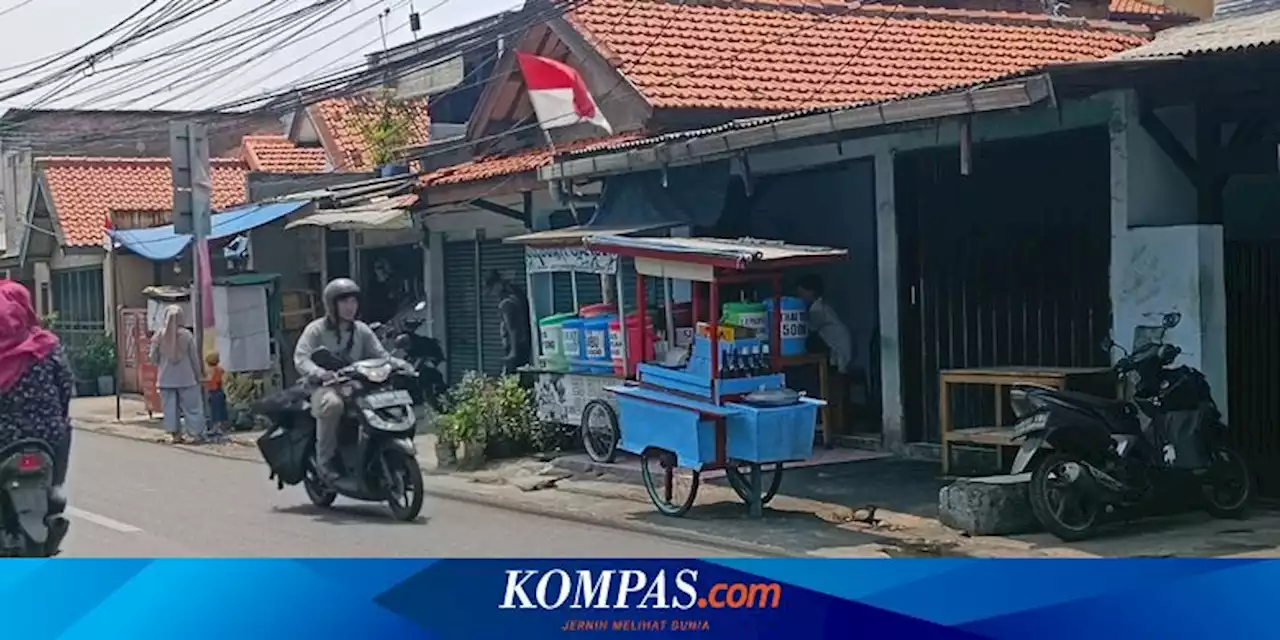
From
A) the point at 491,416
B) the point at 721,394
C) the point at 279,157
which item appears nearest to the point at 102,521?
the point at 279,157

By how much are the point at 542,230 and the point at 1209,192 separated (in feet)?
12.0

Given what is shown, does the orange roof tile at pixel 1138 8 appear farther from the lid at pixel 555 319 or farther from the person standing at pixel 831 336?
the lid at pixel 555 319

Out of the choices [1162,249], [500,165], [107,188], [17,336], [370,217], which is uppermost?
[500,165]

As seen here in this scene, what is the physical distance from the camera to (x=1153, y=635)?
131 inches

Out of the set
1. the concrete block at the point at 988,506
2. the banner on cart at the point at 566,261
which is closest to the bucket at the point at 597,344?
the banner on cart at the point at 566,261

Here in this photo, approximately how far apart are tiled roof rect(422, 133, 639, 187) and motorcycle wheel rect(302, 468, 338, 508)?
1.93 meters

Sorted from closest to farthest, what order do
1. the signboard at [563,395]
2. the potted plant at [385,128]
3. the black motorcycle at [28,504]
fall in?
the black motorcycle at [28,504], the signboard at [563,395], the potted plant at [385,128]

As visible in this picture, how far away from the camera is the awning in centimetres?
458

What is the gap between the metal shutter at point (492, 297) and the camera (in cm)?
682

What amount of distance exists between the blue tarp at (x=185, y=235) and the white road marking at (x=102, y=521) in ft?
2.67

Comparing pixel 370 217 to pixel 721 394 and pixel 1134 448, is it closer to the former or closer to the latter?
pixel 721 394

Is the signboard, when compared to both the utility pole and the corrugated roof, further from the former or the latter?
the utility pole

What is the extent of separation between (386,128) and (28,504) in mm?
5174

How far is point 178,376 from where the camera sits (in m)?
4.94
